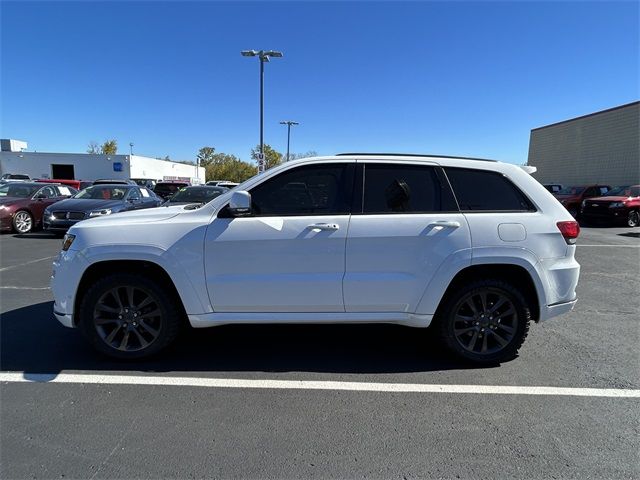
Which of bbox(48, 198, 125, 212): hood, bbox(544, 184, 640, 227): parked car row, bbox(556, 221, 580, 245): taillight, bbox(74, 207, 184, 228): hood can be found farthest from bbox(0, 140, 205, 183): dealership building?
bbox(556, 221, 580, 245): taillight

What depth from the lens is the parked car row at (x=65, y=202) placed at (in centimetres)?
1088

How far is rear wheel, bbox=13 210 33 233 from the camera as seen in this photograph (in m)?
12.2

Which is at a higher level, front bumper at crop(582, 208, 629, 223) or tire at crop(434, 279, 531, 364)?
front bumper at crop(582, 208, 629, 223)

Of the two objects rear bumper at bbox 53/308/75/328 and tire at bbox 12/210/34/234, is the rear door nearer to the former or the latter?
rear bumper at bbox 53/308/75/328

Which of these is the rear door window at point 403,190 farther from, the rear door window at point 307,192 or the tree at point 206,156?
the tree at point 206,156

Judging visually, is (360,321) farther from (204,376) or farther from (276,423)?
(204,376)

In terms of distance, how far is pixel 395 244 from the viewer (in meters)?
3.40

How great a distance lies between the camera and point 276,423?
281 cm

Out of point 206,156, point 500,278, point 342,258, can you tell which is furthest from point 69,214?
point 206,156

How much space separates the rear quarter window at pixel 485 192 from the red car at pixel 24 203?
529 inches

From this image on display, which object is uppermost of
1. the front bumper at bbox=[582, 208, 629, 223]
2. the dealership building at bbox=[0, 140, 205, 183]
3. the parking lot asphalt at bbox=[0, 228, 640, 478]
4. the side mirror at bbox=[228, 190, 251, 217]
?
the dealership building at bbox=[0, 140, 205, 183]

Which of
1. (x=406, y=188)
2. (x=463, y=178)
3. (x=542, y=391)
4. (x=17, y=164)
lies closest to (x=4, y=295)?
(x=406, y=188)

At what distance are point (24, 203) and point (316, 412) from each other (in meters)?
13.4

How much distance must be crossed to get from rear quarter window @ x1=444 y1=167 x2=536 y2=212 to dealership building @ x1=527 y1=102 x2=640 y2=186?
27.6 metres
